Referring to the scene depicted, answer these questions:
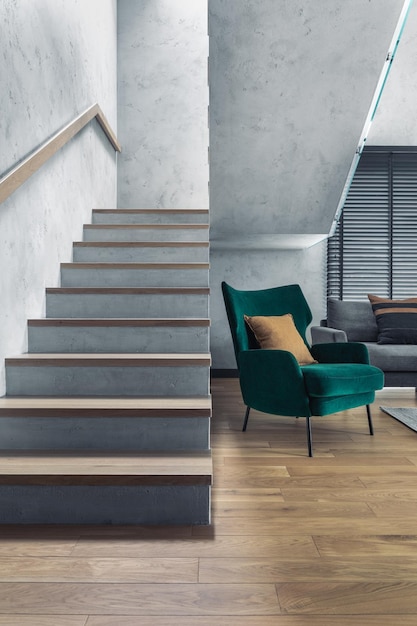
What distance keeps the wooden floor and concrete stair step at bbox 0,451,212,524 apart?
0.05 m

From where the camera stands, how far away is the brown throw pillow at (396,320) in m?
4.66

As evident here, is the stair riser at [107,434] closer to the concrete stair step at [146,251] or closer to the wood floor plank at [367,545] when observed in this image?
the wood floor plank at [367,545]

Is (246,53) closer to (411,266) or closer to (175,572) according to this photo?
(411,266)

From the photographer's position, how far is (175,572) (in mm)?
1579

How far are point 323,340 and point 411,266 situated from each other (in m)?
1.81

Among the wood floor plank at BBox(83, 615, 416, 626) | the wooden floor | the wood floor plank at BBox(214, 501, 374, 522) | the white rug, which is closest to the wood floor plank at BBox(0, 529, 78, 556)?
the wooden floor

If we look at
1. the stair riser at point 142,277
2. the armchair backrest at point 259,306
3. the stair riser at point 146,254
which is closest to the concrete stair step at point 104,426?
the stair riser at point 142,277

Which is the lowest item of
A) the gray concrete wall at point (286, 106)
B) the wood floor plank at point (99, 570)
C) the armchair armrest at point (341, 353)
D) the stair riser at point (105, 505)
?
the wood floor plank at point (99, 570)

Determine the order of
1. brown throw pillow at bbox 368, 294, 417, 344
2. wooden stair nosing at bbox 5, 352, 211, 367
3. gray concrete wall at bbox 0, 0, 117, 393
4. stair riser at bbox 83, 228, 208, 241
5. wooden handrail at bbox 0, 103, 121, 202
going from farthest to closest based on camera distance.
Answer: brown throw pillow at bbox 368, 294, 417, 344 < stair riser at bbox 83, 228, 208, 241 < gray concrete wall at bbox 0, 0, 117, 393 < wooden stair nosing at bbox 5, 352, 211, 367 < wooden handrail at bbox 0, 103, 121, 202

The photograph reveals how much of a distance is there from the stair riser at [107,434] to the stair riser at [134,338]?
58 centimetres

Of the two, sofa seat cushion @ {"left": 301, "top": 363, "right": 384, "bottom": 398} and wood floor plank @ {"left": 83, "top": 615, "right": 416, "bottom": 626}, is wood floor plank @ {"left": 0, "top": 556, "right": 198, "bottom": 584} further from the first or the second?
sofa seat cushion @ {"left": 301, "top": 363, "right": 384, "bottom": 398}

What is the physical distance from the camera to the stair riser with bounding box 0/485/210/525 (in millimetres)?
1889

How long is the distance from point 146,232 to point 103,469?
7.16 ft

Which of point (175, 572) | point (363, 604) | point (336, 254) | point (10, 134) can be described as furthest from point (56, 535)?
point (336, 254)
